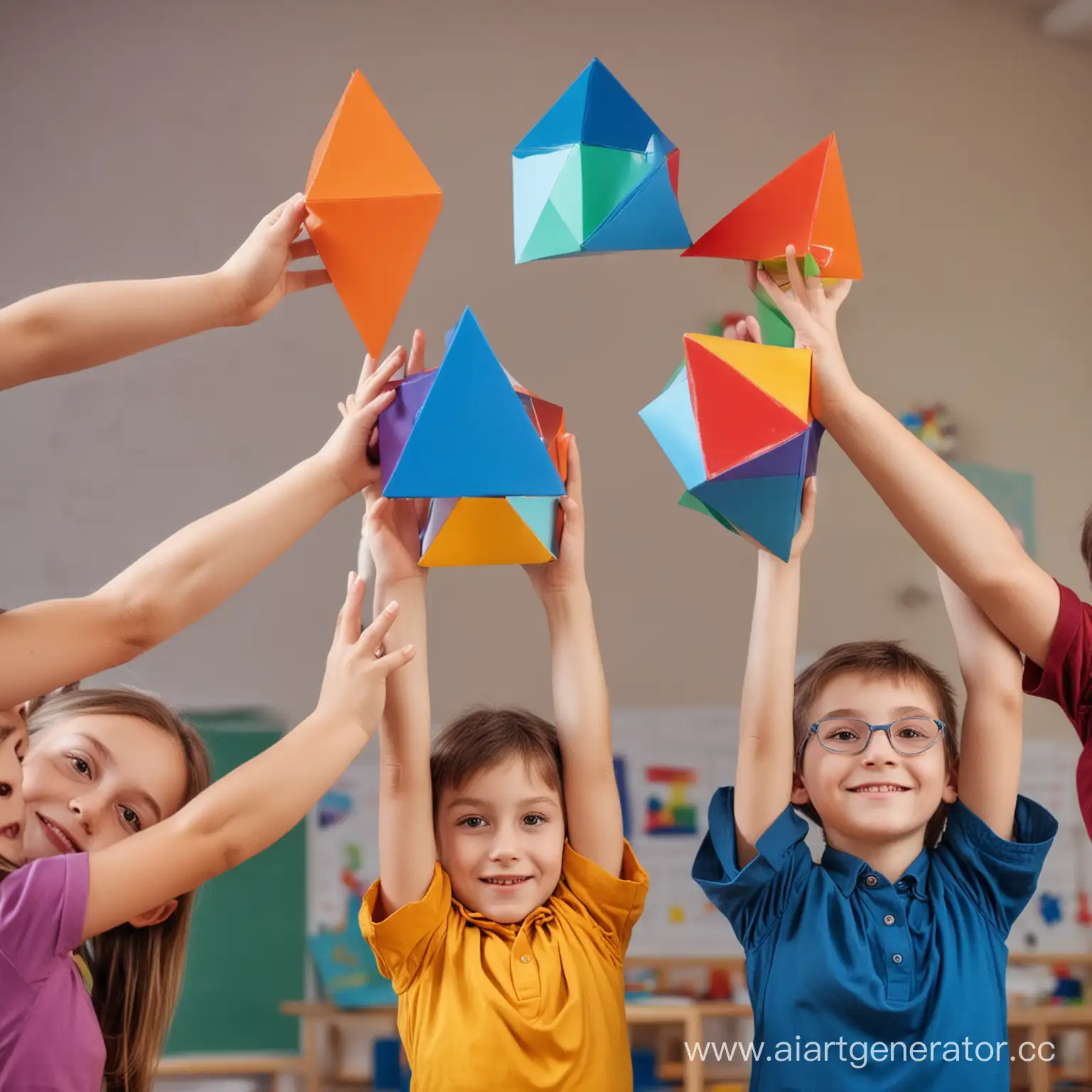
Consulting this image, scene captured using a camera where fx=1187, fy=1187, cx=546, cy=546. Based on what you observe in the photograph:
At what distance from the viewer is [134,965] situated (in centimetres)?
119

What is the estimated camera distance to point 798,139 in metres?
2.89

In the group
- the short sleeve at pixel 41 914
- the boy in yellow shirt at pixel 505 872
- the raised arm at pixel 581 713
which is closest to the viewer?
the short sleeve at pixel 41 914

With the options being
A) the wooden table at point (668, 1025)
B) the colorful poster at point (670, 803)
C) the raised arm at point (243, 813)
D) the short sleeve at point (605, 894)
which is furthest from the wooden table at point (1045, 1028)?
the raised arm at point (243, 813)

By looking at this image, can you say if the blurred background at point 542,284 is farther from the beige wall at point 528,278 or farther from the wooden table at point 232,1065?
the wooden table at point 232,1065

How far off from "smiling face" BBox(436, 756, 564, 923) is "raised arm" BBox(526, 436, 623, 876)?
3 cm

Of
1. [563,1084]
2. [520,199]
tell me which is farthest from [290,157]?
[563,1084]

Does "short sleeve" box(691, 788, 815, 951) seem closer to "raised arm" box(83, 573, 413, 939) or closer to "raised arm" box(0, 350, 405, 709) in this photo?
"raised arm" box(83, 573, 413, 939)

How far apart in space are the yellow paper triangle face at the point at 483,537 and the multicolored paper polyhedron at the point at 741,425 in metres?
0.16

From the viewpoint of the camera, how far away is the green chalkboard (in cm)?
262

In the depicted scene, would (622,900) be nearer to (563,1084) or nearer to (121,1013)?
(563,1084)

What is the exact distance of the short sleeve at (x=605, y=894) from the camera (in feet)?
4.01

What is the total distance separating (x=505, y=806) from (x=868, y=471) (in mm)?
491

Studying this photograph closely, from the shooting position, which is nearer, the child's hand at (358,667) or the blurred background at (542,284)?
the child's hand at (358,667)

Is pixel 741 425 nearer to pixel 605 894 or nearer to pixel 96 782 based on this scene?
pixel 605 894
